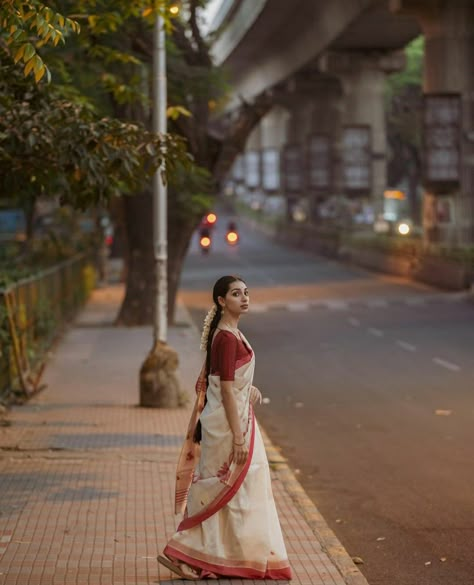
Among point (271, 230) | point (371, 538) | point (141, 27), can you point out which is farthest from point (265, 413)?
point (271, 230)

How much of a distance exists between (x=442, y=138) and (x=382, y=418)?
2936 cm

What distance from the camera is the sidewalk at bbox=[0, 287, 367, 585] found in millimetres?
8250

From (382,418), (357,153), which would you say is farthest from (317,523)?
(357,153)

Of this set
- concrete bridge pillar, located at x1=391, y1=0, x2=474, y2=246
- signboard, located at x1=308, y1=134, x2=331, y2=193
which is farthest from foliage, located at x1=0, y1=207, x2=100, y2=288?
signboard, located at x1=308, y1=134, x2=331, y2=193

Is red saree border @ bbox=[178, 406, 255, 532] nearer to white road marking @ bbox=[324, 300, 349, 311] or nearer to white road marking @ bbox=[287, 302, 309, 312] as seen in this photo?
white road marking @ bbox=[324, 300, 349, 311]

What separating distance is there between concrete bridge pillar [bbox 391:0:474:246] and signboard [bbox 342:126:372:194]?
1529cm

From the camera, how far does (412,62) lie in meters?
85.0

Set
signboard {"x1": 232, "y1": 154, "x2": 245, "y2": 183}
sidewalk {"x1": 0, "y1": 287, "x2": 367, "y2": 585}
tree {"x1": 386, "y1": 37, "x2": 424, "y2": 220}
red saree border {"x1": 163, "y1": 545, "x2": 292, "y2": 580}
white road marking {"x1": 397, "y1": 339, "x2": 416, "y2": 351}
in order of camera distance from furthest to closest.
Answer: signboard {"x1": 232, "y1": 154, "x2": 245, "y2": 183}
tree {"x1": 386, "y1": 37, "x2": 424, "y2": 220}
white road marking {"x1": 397, "y1": 339, "x2": 416, "y2": 351}
sidewalk {"x1": 0, "y1": 287, "x2": 367, "y2": 585}
red saree border {"x1": 163, "y1": 545, "x2": 292, "y2": 580}

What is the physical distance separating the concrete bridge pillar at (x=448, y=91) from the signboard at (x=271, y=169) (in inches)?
1983

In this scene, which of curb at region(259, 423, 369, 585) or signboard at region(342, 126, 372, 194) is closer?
curb at region(259, 423, 369, 585)

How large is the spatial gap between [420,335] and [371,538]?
18.2 m

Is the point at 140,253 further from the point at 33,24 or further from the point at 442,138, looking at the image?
the point at 33,24

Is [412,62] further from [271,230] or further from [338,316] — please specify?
[338,316]

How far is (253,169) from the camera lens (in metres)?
108
